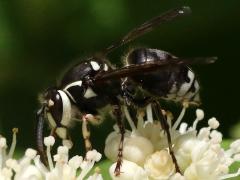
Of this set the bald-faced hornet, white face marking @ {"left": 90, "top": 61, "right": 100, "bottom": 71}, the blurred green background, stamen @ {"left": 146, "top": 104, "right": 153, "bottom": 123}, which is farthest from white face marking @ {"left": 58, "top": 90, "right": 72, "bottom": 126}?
the blurred green background

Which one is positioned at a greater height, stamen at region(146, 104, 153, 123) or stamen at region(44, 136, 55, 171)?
stamen at region(44, 136, 55, 171)

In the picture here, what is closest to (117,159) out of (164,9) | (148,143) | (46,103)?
(148,143)

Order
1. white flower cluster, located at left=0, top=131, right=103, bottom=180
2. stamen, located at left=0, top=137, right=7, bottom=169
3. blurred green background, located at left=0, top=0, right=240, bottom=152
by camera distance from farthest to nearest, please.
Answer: blurred green background, located at left=0, top=0, right=240, bottom=152 < stamen, located at left=0, top=137, right=7, bottom=169 < white flower cluster, located at left=0, top=131, right=103, bottom=180

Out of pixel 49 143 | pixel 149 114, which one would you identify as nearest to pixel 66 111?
pixel 49 143

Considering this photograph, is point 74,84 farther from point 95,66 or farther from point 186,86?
point 186,86

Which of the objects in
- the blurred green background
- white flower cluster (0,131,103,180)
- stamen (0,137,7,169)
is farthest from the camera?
the blurred green background

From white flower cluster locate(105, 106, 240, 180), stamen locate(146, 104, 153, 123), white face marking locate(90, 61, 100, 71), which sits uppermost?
white face marking locate(90, 61, 100, 71)

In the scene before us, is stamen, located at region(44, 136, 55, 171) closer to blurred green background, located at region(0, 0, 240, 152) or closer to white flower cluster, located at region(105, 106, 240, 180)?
white flower cluster, located at region(105, 106, 240, 180)

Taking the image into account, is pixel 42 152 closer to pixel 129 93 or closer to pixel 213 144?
pixel 129 93

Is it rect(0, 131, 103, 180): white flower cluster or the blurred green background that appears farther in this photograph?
the blurred green background
